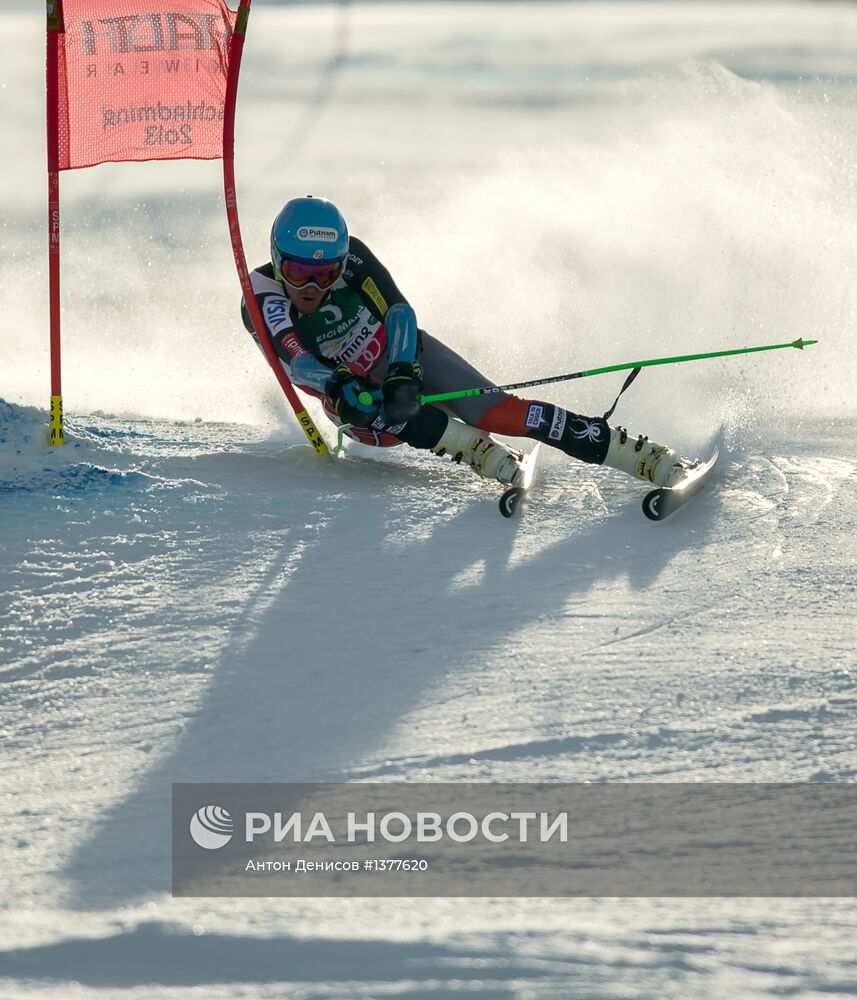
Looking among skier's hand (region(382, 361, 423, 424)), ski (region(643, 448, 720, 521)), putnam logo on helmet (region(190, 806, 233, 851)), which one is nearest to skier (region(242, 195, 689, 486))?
skier's hand (region(382, 361, 423, 424))

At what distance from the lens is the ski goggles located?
4.27 m

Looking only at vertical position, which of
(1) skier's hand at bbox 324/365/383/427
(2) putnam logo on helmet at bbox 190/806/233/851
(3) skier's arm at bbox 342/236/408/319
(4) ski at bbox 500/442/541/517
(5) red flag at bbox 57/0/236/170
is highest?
(5) red flag at bbox 57/0/236/170

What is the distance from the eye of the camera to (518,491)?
4027 millimetres

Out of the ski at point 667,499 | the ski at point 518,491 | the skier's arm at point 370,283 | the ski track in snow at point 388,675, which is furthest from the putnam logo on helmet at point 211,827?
the skier's arm at point 370,283

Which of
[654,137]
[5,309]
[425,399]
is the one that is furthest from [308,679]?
[654,137]

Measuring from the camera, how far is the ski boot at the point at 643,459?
4230mm

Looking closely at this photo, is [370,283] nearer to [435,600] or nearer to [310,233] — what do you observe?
[310,233]

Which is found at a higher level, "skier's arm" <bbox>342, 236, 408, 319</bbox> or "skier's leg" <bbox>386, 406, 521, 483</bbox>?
"skier's arm" <bbox>342, 236, 408, 319</bbox>

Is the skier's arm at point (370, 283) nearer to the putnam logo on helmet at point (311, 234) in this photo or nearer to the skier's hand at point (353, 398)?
the putnam logo on helmet at point (311, 234)

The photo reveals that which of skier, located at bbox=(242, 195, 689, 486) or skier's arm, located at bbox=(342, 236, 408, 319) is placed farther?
skier's arm, located at bbox=(342, 236, 408, 319)

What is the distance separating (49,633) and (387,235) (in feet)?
21.5

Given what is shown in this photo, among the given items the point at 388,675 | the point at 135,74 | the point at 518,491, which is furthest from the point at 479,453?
the point at 135,74

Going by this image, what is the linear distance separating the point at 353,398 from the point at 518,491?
0.65 meters

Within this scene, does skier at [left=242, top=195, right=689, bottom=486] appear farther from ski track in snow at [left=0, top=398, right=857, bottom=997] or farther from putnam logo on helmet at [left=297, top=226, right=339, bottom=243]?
ski track in snow at [left=0, top=398, right=857, bottom=997]
